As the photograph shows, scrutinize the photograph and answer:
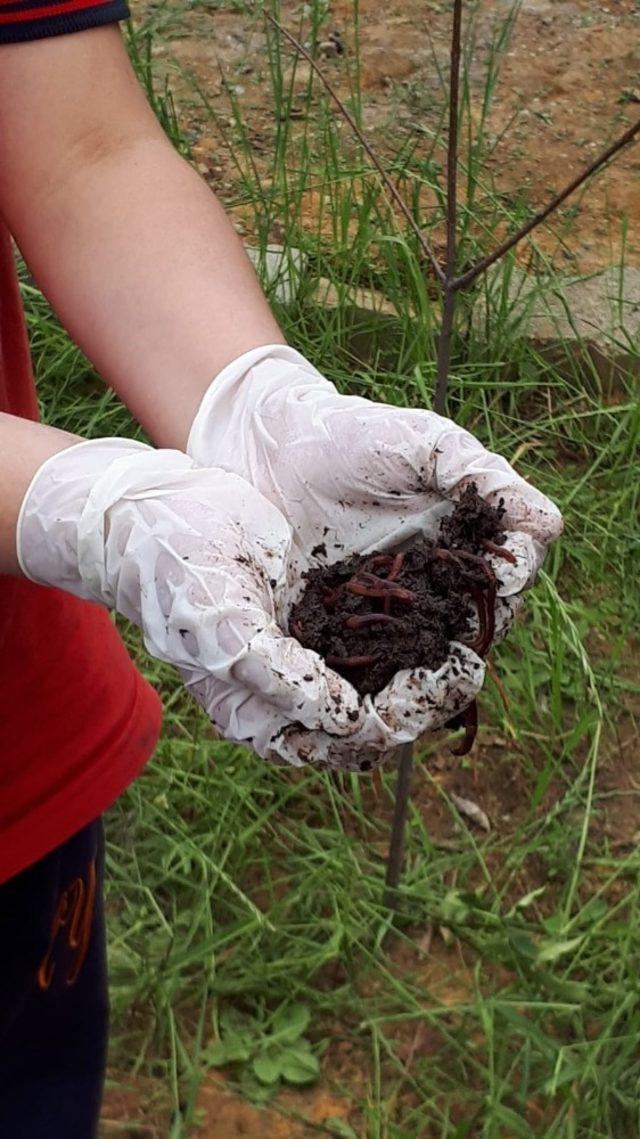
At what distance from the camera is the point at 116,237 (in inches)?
46.9

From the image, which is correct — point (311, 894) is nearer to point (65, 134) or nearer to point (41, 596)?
point (41, 596)

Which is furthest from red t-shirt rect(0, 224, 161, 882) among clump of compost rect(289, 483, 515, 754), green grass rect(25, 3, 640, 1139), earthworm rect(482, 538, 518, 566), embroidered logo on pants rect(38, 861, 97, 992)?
green grass rect(25, 3, 640, 1139)

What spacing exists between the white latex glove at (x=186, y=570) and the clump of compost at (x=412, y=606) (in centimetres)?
8

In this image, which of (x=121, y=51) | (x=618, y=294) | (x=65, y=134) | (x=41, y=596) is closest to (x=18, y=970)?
(x=41, y=596)

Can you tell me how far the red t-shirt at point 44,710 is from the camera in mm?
1189

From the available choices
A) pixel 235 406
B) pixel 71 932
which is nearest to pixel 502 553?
pixel 235 406

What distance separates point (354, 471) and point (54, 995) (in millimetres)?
667

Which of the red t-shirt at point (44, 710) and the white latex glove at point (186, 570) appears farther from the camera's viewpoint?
the red t-shirt at point (44, 710)

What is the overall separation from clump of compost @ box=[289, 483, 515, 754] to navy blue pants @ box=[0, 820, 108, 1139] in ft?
1.30

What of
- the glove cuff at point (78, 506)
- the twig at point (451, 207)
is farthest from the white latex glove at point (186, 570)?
the twig at point (451, 207)

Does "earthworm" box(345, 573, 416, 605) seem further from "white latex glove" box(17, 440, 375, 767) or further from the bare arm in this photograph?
the bare arm

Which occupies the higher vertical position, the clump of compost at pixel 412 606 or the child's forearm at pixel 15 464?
the child's forearm at pixel 15 464

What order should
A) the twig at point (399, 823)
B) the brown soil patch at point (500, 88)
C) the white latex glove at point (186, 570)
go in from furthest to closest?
the brown soil patch at point (500, 88) → the twig at point (399, 823) → the white latex glove at point (186, 570)

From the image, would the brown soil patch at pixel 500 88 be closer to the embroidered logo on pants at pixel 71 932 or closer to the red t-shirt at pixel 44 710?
the red t-shirt at pixel 44 710
